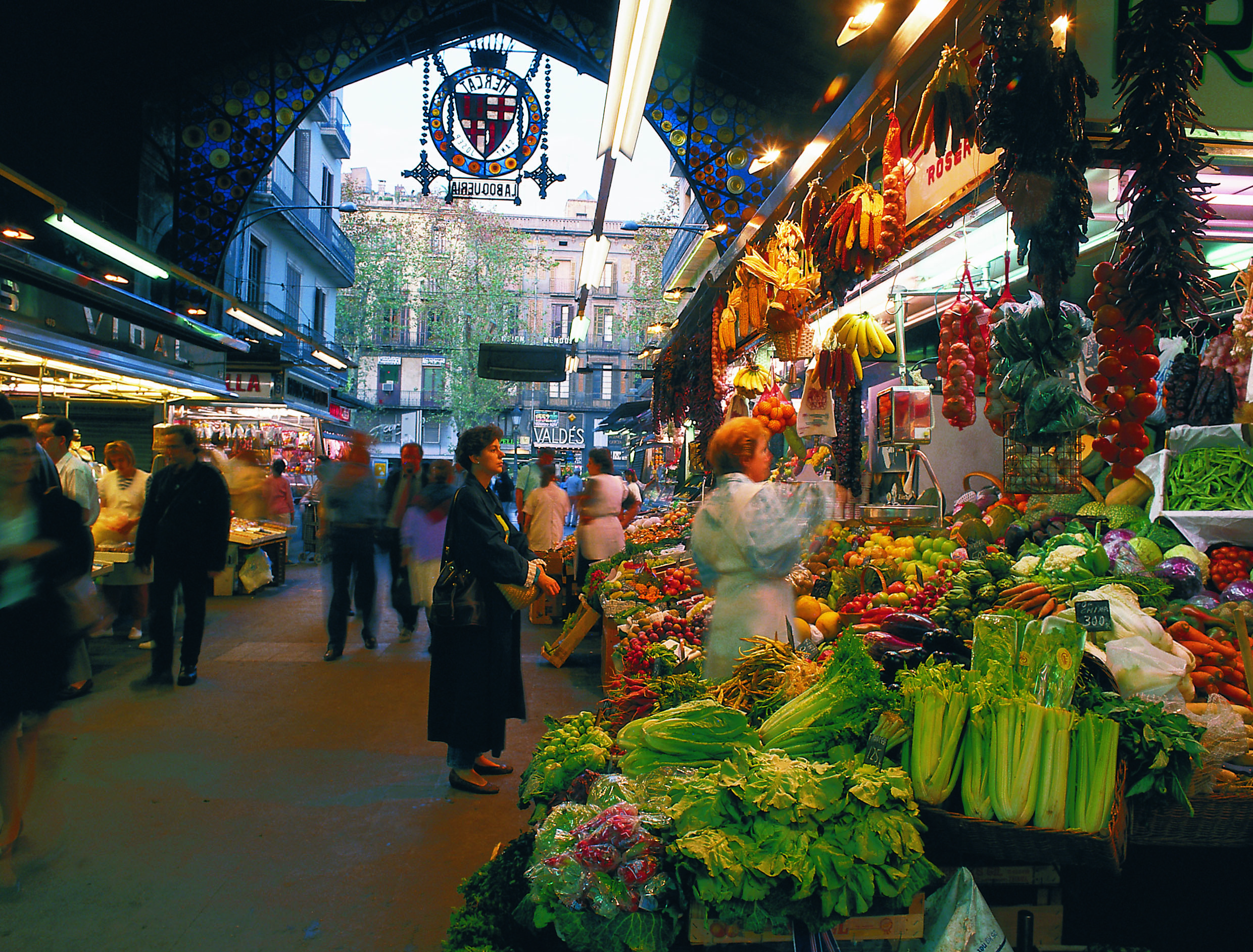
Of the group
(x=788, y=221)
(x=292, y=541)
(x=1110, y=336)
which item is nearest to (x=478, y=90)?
(x=788, y=221)

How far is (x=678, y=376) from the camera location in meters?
9.71

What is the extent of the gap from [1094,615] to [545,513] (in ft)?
23.3

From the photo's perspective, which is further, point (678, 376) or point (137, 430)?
point (137, 430)

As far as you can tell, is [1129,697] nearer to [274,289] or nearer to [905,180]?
[905,180]

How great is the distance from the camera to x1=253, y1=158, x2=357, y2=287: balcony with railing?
1756 cm

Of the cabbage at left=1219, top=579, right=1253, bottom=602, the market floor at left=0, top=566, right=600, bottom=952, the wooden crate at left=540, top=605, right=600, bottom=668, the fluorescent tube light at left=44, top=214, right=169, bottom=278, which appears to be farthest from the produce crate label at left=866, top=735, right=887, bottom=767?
the fluorescent tube light at left=44, top=214, right=169, bottom=278

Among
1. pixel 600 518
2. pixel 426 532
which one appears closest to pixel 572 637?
pixel 600 518

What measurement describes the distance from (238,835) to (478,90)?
750 centimetres

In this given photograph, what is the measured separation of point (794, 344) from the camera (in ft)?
18.0

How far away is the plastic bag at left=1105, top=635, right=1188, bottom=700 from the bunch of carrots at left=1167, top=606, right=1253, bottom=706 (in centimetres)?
30

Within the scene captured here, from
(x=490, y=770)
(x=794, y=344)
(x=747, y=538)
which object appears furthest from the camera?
(x=794, y=344)

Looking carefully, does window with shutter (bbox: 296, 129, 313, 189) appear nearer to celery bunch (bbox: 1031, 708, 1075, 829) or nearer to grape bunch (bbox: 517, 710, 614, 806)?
grape bunch (bbox: 517, 710, 614, 806)

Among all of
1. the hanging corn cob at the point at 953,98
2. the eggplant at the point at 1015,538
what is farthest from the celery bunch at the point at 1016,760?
the eggplant at the point at 1015,538

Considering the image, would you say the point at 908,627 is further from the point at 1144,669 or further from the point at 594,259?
the point at 594,259
